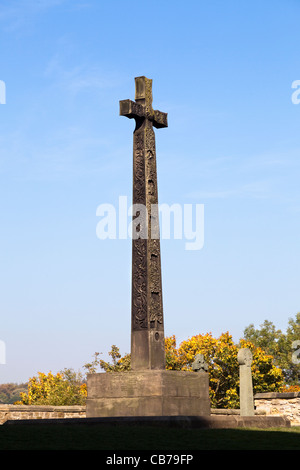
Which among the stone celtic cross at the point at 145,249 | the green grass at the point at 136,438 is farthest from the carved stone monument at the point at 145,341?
the green grass at the point at 136,438

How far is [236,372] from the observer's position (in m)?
39.8

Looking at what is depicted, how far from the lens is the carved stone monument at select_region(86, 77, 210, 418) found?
625 inches

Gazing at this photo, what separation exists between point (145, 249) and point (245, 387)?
579 cm

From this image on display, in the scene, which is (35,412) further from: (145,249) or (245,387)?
Answer: (245,387)

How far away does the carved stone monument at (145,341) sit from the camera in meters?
15.9

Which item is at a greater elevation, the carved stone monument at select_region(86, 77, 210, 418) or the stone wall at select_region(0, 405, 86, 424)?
the carved stone monument at select_region(86, 77, 210, 418)

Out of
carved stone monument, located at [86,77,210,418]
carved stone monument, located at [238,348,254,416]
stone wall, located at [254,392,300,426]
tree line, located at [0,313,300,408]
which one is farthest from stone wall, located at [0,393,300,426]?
tree line, located at [0,313,300,408]

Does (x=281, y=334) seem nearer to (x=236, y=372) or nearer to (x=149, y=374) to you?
(x=236, y=372)

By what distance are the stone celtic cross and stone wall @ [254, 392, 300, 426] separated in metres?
8.10

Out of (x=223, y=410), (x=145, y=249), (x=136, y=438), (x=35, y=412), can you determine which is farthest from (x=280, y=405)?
(x=136, y=438)

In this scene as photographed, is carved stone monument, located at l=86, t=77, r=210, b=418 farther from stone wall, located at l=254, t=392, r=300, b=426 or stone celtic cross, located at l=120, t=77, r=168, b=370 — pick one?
stone wall, located at l=254, t=392, r=300, b=426

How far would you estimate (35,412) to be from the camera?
63.8 ft

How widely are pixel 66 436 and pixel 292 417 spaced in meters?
13.0
